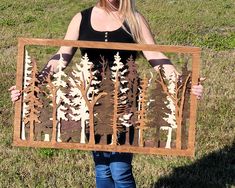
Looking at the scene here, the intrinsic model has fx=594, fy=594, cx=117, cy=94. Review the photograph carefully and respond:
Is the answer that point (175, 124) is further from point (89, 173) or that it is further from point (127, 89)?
point (89, 173)

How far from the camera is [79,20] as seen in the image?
186 inches

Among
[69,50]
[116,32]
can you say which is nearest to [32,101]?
[69,50]

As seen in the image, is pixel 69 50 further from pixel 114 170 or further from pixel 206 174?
pixel 206 174

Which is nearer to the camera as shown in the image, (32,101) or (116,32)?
(32,101)

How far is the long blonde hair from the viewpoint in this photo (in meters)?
4.56

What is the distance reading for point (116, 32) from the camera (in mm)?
4641

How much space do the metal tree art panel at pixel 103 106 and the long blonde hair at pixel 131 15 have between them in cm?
19

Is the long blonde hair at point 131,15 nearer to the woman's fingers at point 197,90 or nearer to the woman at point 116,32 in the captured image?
the woman at point 116,32

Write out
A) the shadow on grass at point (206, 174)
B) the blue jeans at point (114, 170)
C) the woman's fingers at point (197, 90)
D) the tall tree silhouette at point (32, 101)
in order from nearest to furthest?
the woman's fingers at point (197, 90), the tall tree silhouette at point (32, 101), the blue jeans at point (114, 170), the shadow on grass at point (206, 174)

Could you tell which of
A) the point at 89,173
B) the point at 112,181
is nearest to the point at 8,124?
the point at 89,173

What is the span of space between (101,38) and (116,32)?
0.41ft

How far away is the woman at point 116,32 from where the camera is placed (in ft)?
15.0

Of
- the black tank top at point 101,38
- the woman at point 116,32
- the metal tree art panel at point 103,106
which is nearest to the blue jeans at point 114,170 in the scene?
the woman at point 116,32

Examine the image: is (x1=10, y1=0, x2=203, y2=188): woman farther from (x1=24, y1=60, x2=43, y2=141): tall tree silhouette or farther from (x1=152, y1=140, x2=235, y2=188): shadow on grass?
(x1=152, y1=140, x2=235, y2=188): shadow on grass
